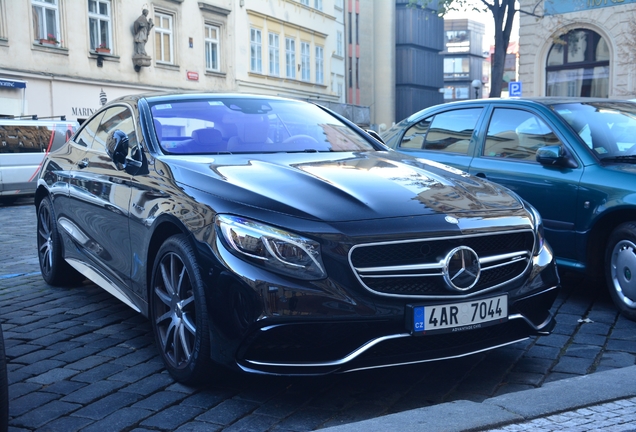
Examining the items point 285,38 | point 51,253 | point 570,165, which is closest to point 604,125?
point 570,165

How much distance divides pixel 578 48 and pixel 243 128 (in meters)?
25.2

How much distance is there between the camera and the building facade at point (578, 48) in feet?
85.9

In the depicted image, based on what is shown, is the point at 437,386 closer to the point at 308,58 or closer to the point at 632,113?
the point at 632,113

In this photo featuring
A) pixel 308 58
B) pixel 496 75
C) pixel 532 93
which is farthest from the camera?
pixel 308 58

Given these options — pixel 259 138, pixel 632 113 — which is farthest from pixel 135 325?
pixel 632 113

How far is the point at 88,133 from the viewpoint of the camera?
20.6 feet

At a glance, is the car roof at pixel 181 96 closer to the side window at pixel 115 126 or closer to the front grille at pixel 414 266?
the side window at pixel 115 126

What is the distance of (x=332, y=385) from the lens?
4.01 metres

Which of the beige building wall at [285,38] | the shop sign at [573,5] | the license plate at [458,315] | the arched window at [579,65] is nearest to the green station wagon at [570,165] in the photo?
the license plate at [458,315]

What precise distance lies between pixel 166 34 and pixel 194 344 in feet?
95.2

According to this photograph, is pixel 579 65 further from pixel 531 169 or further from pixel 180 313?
pixel 180 313

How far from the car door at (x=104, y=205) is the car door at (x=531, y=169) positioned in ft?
9.63

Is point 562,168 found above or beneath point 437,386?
above

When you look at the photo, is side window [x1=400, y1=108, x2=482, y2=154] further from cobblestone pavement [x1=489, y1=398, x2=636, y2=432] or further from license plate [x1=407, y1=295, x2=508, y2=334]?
cobblestone pavement [x1=489, y1=398, x2=636, y2=432]
